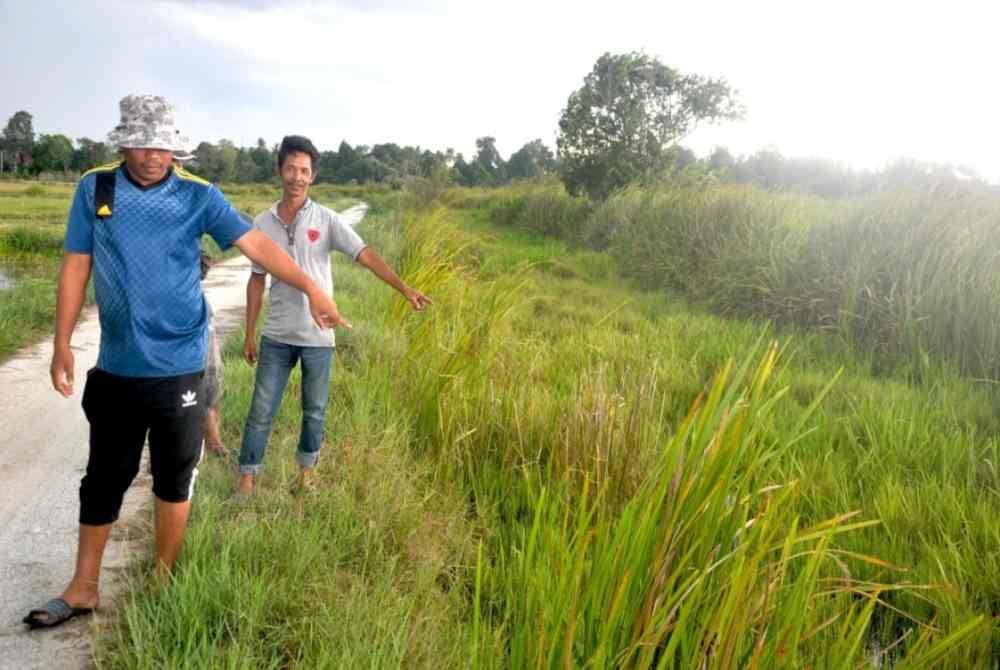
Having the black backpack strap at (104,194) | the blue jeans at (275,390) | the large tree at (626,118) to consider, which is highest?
the large tree at (626,118)

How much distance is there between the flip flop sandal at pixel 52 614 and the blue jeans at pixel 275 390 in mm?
931

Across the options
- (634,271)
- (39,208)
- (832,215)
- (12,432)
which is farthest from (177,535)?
(39,208)

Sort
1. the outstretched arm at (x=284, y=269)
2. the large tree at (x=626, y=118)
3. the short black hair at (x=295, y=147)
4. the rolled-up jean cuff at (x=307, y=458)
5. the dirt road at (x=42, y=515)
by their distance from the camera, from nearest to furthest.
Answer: the dirt road at (x=42, y=515) → the outstretched arm at (x=284, y=269) → the short black hair at (x=295, y=147) → the rolled-up jean cuff at (x=307, y=458) → the large tree at (x=626, y=118)

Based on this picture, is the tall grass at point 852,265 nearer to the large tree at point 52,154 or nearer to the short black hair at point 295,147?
the short black hair at point 295,147

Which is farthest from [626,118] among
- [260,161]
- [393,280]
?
[260,161]

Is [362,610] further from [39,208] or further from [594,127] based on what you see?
[39,208]

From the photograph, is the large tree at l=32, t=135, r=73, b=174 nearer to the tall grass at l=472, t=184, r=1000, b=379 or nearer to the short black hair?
the tall grass at l=472, t=184, r=1000, b=379

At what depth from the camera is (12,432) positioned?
4.21 meters

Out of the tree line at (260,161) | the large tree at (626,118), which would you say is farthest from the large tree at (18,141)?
the large tree at (626,118)

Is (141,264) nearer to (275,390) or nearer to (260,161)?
(275,390)

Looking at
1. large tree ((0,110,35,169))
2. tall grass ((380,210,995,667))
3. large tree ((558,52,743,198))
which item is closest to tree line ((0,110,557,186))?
large tree ((0,110,35,169))

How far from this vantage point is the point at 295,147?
10.4 feet

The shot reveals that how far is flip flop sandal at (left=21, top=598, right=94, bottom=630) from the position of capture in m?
2.37

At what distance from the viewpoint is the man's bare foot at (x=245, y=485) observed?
10.7ft
